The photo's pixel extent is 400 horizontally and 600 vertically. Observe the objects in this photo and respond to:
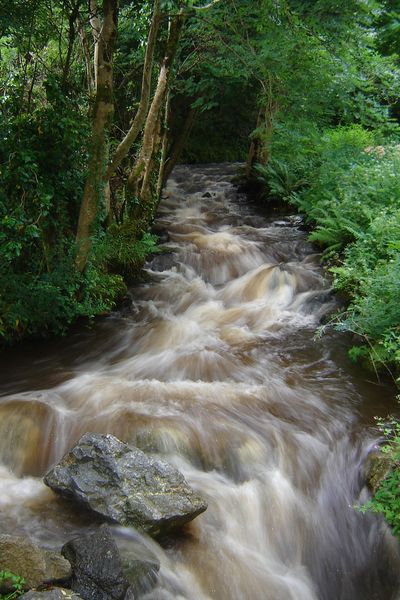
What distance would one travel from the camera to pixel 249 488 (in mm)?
4438

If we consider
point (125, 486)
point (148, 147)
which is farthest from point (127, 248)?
point (125, 486)

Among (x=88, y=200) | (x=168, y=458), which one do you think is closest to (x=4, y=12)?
(x=88, y=200)

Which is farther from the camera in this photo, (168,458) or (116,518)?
(168,458)

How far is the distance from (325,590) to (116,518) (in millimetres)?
1722

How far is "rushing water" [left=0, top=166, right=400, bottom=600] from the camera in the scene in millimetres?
3857

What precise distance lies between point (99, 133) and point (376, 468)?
506 cm

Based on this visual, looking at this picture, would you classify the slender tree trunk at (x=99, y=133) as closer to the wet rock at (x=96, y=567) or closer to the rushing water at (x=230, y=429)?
the rushing water at (x=230, y=429)

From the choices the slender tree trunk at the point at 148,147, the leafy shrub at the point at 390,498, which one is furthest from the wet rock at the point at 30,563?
the slender tree trunk at the point at 148,147

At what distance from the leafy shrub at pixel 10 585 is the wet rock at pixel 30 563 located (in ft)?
0.21

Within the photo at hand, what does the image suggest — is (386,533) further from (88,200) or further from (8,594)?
(88,200)

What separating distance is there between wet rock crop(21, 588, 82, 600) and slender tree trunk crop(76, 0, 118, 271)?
4563 mm

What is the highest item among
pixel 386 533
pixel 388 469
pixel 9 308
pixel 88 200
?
pixel 88 200

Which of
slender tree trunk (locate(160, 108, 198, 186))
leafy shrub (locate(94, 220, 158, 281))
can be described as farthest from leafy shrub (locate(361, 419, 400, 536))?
slender tree trunk (locate(160, 108, 198, 186))

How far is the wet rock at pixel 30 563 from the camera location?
9.36ft
